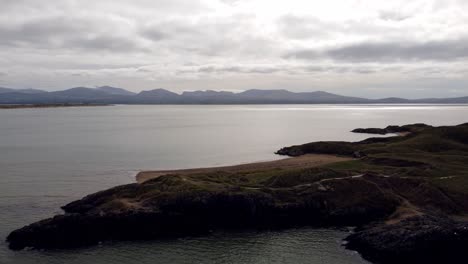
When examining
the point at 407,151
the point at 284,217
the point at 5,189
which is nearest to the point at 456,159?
the point at 407,151

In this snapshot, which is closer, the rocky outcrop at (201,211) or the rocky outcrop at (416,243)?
the rocky outcrop at (416,243)

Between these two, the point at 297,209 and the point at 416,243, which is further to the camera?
the point at 297,209

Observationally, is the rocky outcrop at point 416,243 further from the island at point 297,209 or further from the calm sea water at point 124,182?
the calm sea water at point 124,182

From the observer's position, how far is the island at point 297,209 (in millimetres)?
51031

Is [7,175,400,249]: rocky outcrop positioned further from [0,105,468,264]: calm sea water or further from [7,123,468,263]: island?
[0,105,468,264]: calm sea water

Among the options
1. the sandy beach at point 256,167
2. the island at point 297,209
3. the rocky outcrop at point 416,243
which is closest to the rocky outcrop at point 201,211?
the island at point 297,209

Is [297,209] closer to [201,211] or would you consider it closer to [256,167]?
[201,211]

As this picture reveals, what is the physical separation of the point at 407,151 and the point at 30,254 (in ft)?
269

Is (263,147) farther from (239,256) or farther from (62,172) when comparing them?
(239,256)

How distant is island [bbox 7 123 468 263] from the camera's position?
2009 inches

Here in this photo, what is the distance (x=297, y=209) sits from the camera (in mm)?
61969

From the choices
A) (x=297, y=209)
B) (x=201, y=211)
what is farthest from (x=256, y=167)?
(x=201, y=211)

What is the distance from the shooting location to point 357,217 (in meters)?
61.6

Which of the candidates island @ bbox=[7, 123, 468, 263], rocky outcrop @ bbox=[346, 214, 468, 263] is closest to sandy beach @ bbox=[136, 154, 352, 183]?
island @ bbox=[7, 123, 468, 263]
